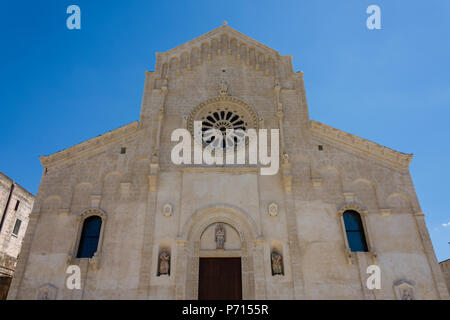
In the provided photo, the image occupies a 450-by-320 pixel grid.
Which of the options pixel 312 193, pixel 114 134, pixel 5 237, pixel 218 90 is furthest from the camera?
pixel 5 237

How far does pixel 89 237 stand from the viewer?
54.3 ft

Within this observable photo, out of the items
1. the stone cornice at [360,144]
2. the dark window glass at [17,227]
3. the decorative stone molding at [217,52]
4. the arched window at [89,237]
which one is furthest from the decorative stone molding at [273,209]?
the dark window glass at [17,227]

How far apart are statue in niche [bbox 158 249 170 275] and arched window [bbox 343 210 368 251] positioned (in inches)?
321

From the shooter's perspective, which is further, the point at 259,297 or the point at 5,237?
the point at 5,237

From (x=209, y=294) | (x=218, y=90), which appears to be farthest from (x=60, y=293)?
(x=218, y=90)

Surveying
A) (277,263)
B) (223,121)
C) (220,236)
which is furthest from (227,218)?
(223,121)

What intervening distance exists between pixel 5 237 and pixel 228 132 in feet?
64.6

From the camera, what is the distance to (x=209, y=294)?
1523 centimetres

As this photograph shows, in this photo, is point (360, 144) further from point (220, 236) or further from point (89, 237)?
point (89, 237)

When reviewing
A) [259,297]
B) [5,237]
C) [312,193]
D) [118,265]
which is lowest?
[259,297]

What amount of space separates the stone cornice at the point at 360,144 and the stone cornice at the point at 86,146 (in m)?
9.98

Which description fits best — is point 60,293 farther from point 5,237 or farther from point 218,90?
point 5,237

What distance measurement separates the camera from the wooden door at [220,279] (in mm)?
15219

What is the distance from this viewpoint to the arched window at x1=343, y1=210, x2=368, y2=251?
16.1 meters
